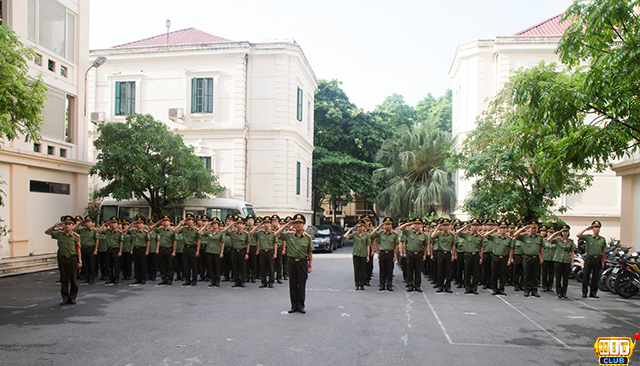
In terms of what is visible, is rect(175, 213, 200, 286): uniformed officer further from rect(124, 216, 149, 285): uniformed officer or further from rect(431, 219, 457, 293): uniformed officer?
rect(431, 219, 457, 293): uniformed officer

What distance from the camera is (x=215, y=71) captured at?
2478 cm

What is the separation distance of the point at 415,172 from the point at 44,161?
69.1 feet

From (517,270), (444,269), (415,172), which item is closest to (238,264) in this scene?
(444,269)

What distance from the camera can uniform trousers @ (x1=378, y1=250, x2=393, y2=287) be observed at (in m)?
11.9

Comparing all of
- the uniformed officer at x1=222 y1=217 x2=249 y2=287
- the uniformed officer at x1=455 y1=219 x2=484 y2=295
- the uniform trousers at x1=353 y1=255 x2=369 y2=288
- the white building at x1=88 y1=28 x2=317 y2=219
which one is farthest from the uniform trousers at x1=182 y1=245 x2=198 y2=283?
the white building at x1=88 y1=28 x2=317 y2=219

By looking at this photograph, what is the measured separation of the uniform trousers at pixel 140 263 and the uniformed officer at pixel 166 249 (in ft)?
1.30

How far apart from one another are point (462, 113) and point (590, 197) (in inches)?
287

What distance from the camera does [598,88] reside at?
7145mm

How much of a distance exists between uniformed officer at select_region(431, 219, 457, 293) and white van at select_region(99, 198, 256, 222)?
8906 mm

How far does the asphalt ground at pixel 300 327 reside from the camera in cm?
618

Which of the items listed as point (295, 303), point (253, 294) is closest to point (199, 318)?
point (295, 303)

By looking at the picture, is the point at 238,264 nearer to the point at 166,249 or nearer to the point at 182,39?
the point at 166,249

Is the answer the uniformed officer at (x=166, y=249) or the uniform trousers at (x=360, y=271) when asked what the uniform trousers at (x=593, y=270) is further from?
the uniformed officer at (x=166, y=249)

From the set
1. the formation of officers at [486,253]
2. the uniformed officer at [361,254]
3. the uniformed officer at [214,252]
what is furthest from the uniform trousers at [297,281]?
the uniformed officer at [214,252]
